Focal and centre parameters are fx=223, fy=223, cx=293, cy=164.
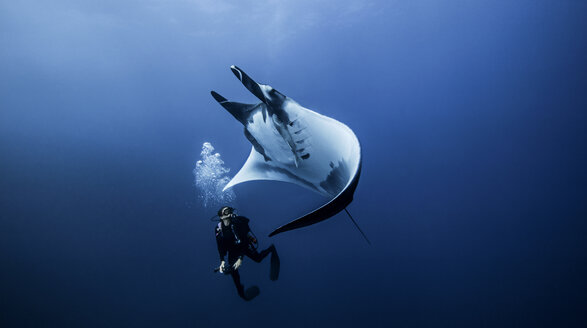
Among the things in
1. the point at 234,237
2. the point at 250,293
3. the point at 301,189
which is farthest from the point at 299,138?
the point at 301,189

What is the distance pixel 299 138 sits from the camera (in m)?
2.20

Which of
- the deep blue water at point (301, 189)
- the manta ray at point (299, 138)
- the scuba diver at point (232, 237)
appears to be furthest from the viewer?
the deep blue water at point (301, 189)

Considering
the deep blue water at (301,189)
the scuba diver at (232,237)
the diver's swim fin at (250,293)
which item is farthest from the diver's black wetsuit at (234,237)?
the deep blue water at (301,189)

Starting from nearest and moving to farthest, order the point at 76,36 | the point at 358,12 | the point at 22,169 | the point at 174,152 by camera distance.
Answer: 1. the point at 76,36
2. the point at 22,169
3. the point at 358,12
4. the point at 174,152

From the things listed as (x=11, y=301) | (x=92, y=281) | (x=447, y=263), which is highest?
(x=11, y=301)

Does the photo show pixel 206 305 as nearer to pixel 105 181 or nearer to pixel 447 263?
pixel 105 181

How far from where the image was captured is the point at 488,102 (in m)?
9.46

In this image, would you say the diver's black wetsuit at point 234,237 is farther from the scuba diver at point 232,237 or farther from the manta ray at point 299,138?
the manta ray at point 299,138

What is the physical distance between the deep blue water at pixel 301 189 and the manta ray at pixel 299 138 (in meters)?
5.87

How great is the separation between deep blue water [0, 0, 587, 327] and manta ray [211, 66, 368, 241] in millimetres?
5868

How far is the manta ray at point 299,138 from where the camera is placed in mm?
1824

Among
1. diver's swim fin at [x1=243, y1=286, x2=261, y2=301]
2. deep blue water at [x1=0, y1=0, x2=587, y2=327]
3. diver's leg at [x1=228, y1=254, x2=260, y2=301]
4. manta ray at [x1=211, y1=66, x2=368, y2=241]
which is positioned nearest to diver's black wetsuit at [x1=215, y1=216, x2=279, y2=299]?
diver's leg at [x1=228, y1=254, x2=260, y2=301]

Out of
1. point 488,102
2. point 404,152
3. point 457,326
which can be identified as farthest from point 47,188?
point 488,102

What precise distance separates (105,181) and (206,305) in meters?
6.27
